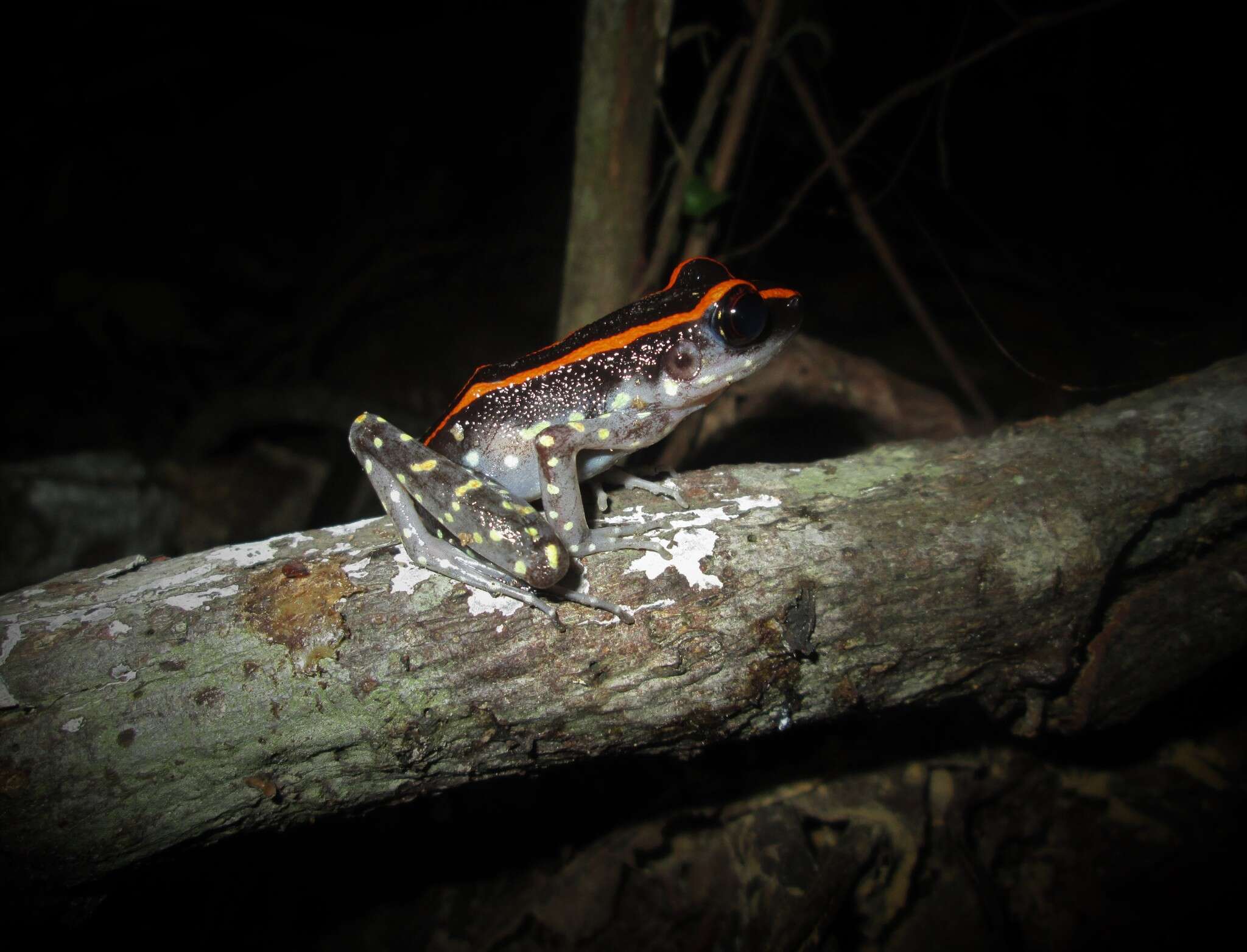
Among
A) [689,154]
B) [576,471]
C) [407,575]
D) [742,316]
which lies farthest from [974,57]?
[407,575]

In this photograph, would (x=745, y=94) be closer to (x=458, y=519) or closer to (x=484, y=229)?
(x=458, y=519)

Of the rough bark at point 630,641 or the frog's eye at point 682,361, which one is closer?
the rough bark at point 630,641

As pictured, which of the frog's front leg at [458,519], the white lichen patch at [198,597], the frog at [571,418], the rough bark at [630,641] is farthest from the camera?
the frog at [571,418]

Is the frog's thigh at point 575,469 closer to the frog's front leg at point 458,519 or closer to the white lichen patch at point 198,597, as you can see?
the frog's front leg at point 458,519

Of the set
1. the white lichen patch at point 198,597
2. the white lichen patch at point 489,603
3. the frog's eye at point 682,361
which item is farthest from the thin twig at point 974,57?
the white lichen patch at point 198,597

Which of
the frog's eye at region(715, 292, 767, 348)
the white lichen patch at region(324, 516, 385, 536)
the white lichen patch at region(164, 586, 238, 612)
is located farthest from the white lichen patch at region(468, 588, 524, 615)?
the frog's eye at region(715, 292, 767, 348)

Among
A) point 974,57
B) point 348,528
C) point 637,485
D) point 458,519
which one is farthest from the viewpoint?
point 974,57

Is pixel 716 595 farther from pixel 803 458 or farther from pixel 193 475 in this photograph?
pixel 193 475

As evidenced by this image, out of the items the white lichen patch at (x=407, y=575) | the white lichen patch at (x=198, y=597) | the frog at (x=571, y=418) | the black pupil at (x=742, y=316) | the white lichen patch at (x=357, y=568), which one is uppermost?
the black pupil at (x=742, y=316)
